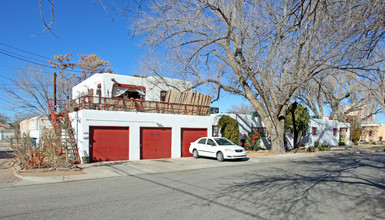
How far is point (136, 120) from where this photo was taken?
58.6ft

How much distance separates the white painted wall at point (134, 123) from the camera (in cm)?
1577

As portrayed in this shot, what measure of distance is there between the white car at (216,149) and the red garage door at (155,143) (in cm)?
185

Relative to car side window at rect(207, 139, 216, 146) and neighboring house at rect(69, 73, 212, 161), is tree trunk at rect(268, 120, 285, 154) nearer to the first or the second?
neighboring house at rect(69, 73, 212, 161)

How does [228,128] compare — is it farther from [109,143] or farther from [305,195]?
[305,195]

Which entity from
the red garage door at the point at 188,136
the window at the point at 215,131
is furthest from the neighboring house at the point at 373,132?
the red garage door at the point at 188,136

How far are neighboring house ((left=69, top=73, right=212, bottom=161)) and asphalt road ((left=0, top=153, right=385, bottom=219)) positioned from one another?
616cm

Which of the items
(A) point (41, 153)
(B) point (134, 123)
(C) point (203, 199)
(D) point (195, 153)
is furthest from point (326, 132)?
(A) point (41, 153)

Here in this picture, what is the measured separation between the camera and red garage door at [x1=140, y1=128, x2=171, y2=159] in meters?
18.3

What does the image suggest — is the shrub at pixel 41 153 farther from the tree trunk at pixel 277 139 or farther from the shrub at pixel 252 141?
the shrub at pixel 252 141

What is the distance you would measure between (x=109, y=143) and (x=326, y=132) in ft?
93.2

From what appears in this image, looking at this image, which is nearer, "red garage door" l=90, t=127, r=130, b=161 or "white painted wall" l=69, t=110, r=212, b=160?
"white painted wall" l=69, t=110, r=212, b=160

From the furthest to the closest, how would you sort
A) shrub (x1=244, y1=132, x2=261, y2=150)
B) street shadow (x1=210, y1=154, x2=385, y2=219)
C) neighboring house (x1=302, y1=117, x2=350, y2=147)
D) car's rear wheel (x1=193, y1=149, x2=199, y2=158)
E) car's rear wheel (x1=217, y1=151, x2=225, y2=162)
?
neighboring house (x1=302, y1=117, x2=350, y2=147), shrub (x1=244, y1=132, x2=261, y2=150), car's rear wheel (x1=193, y1=149, x2=199, y2=158), car's rear wheel (x1=217, y1=151, x2=225, y2=162), street shadow (x1=210, y1=154, x2=385, y2=219)

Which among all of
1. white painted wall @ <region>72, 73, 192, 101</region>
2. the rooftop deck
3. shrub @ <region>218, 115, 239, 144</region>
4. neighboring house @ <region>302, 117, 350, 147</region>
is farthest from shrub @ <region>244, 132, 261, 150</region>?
neighboring house @ <region>302, 117, 350, 147</region>

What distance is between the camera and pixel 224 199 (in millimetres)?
7418
